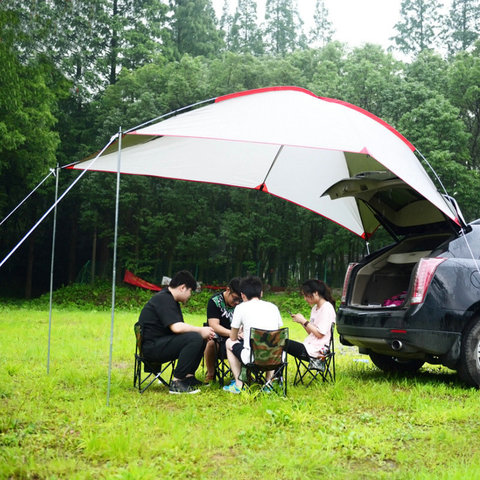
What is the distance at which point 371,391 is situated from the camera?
5578mm

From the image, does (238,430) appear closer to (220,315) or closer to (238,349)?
(238,349)

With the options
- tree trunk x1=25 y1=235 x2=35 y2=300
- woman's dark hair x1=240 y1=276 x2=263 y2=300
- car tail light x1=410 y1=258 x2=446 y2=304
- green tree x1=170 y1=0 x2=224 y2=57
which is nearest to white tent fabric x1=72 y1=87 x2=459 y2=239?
car tail light x1=410 y1=258 x2=446 y2=304

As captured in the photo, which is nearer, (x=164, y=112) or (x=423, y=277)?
(x=423, y=277)

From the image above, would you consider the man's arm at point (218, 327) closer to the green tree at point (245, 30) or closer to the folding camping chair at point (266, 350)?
the folding camping chair at point (266, 350)

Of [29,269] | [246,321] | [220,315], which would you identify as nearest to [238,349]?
[246,321]

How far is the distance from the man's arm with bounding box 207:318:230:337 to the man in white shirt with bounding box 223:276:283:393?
36cm

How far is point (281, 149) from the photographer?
25.2 feet

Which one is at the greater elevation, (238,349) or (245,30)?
(245,30)

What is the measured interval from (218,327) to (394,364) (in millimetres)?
2262

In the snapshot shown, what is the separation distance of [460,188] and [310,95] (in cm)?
1518

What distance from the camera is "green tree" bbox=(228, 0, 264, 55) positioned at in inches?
1262

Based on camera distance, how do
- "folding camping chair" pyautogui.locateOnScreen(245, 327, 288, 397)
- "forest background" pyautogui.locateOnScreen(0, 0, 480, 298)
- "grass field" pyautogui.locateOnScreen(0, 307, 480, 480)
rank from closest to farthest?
"grass field" pyautogui.locateOnScreen(0, 307, 480, 480)
"folding camping chair" pyautogui.locateOnScreen(245, 327, 288, 397)
"forest background" pyautogui.locateOnScreen(0, 0, 480, 298)

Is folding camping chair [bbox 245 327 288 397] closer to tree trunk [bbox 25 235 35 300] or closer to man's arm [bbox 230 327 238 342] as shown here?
man's arm [bbox 230 327 238 342]

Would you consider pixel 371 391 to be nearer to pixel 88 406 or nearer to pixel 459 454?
pixel 459 454
